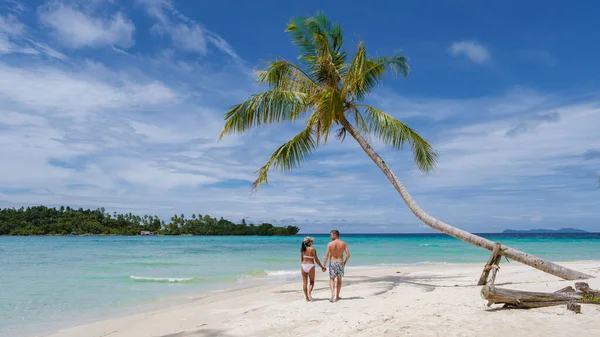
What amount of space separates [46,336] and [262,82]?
739cm

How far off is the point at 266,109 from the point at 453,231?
208 inches

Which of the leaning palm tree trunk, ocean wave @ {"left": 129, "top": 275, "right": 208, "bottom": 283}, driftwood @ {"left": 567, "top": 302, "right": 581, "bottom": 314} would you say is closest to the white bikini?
the leaning palm tree trunk

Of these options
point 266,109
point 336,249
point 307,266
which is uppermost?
point 266,109

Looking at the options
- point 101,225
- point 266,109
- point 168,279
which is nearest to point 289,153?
point 266,109

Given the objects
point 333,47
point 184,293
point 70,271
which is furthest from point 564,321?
point 70,271

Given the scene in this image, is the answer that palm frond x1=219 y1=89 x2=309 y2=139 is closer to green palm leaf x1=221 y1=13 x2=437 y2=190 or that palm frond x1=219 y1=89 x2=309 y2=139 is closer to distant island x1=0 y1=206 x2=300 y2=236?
green palm leaf x1=221 y1=13 x2=437 y2=190

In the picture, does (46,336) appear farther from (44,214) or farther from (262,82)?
(44,214)

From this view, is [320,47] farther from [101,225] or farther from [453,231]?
[101,225]

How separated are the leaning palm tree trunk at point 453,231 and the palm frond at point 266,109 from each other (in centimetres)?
129

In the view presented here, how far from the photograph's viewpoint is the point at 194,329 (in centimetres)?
714

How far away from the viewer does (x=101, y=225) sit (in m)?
97.9

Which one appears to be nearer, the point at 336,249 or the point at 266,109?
the point at 336,249

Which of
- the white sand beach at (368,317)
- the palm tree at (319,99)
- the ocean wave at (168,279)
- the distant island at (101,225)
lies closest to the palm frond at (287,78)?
the palm tree at (319,99)

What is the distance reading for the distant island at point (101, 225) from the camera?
288 ft
